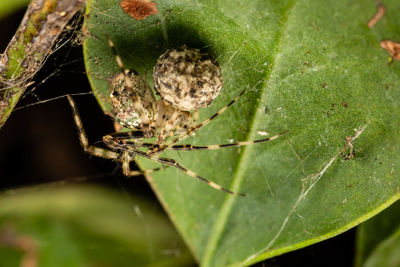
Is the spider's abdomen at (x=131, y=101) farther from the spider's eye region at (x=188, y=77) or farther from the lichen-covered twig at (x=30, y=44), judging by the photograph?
the lichen-covered twig at (x=30, y=44)

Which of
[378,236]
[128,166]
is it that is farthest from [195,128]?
[378,236]

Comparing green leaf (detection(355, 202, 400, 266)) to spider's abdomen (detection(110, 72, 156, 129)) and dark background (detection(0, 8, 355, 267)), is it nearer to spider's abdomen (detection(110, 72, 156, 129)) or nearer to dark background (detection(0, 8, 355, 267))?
dark background (detection(0, 8, 355, 267))

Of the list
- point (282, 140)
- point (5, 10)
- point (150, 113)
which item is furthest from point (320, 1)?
point (5, 10)

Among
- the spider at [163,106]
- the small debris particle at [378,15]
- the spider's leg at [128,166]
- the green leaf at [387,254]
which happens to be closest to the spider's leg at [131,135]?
the spider at [163,106]

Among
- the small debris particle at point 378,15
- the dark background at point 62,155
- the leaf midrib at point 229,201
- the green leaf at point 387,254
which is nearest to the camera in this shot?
the small debris particle at point 378,15

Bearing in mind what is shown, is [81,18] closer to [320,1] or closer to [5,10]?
[5,10]

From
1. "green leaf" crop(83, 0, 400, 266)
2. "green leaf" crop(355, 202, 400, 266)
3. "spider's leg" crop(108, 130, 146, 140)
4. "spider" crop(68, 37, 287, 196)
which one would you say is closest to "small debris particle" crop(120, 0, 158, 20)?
"green leaf" crop(83, 0, 400, 266)
